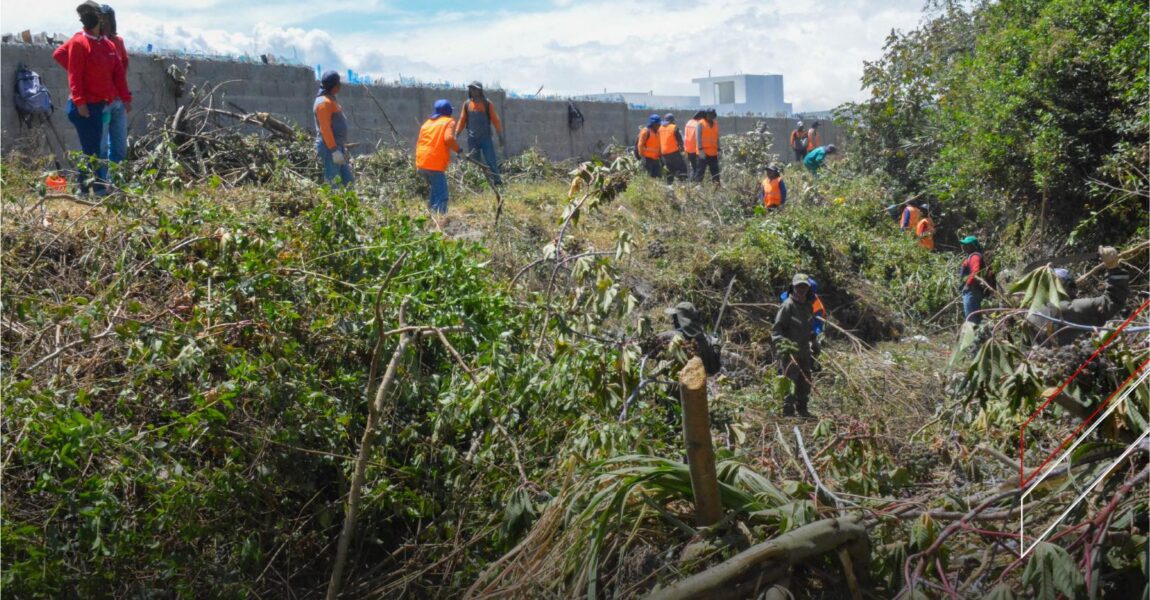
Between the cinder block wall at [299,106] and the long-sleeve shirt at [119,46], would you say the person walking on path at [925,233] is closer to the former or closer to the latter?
the cinder block wall at [299,106]

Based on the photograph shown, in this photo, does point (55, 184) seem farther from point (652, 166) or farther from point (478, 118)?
point (652, 166)

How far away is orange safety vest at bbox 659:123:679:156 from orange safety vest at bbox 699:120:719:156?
0.39 metres

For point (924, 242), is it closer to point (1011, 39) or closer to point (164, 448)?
point (1011, 39)

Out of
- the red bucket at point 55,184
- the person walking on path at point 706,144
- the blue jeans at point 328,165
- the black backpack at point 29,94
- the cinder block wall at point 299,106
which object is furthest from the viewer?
the person walking on path at point 706,144

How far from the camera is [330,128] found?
9.08m

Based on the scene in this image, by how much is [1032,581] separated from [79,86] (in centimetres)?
698

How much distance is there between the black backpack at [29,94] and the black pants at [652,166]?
312 inches

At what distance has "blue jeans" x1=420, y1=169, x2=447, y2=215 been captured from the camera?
9.81 meters

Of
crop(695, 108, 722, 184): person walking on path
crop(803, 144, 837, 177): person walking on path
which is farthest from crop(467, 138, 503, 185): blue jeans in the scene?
crop(803, 144, 837, 177): person walking on path

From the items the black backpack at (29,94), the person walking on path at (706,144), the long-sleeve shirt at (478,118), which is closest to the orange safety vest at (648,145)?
the person walking on path at (706,144)

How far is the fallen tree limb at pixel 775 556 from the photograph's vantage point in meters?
2.79

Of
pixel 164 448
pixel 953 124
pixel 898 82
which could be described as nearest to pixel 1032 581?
pixel 164 448

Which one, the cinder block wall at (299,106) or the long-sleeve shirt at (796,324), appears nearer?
the long-sleeve shirt at (796,324)

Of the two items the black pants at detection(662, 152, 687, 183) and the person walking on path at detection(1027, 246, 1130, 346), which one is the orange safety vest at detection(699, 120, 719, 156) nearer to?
the black pants at detection(662, 152, 687, 183)
